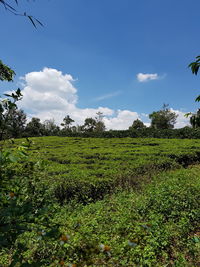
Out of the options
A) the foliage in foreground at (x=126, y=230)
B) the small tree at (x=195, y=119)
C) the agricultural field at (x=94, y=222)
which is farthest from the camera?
the foliage in foreground at (x=126, y=230)

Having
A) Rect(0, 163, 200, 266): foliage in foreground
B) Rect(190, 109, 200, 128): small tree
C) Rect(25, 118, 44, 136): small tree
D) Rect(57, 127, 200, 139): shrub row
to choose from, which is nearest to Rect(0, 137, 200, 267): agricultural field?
Rect(0, 163, 200, 266): foliage in foreground

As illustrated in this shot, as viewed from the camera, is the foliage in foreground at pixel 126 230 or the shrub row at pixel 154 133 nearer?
the foliage in foreground at pixel 126 230

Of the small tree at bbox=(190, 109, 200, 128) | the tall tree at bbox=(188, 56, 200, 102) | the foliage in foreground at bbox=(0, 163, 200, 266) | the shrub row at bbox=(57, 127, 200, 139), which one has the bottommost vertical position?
the foliage in foreground at bbox=(0, 163, 200, 266)

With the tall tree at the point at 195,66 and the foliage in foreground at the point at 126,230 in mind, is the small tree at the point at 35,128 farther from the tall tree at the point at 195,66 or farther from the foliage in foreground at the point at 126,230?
the tall tree at the point at 195,66

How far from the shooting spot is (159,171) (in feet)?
24.5

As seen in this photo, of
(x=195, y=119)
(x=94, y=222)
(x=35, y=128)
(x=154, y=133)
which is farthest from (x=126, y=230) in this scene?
(x=35, y=128)

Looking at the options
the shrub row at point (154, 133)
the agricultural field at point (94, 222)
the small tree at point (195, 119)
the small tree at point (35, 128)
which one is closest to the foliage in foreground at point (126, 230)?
the agricultural field at point (94, 222)

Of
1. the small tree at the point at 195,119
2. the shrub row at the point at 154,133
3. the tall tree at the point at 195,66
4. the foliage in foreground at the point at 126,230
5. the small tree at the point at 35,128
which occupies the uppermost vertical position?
the small tree at the point at 35,128

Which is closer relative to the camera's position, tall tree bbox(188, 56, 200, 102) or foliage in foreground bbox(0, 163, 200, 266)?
tall tree bbox(188, 56, 200, 102)

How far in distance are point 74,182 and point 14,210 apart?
3995mm

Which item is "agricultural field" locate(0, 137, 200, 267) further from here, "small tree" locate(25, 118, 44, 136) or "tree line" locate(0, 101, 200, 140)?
"small tree" locate(25, 118, 44, 136)

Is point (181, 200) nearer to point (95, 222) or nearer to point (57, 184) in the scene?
point (95, 222)

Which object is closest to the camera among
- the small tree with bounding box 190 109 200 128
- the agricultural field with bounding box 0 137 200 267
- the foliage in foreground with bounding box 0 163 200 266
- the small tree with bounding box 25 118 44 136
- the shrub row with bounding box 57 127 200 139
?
the agricultural field with bounding box 0 137 200 267

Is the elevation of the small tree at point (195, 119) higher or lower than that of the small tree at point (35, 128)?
lower
